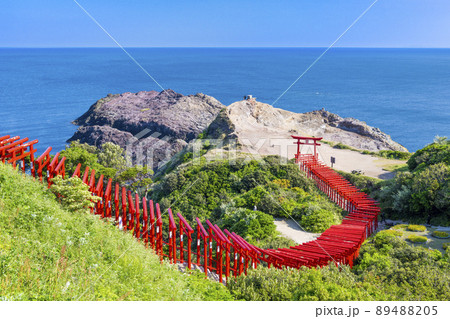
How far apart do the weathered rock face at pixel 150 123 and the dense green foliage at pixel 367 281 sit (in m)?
43.5

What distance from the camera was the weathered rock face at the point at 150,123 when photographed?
6212 cm

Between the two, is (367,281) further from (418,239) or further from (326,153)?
(326,153)

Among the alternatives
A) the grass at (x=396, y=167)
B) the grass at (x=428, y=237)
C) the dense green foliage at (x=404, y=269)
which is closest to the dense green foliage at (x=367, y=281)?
the dense green foliage at (x=404, y=269)

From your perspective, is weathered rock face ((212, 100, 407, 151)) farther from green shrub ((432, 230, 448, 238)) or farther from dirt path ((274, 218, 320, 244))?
green shrub ((432, 230, 448, 238))

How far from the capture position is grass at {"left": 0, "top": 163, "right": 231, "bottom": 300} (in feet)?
27.9

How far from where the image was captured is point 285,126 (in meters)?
40.7

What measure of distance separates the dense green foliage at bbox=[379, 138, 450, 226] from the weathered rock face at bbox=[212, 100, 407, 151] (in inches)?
511

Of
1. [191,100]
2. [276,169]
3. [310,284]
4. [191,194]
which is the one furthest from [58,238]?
Result: [191,100]

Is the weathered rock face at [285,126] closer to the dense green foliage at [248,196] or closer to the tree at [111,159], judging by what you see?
the dense green foliage at [248,196]

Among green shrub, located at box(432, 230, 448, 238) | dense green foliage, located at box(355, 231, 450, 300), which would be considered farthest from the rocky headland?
dense green foliage, located at box(355, 231, 450, 300)

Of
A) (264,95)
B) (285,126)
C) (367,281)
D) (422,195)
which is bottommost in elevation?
(367,281)

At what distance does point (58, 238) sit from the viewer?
10805mm

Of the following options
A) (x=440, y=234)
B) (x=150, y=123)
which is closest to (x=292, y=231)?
(x=440, y=234)

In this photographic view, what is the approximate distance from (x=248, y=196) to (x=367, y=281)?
11264 millimetres
